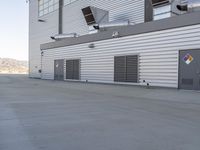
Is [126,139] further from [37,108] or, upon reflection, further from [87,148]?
[37,108]

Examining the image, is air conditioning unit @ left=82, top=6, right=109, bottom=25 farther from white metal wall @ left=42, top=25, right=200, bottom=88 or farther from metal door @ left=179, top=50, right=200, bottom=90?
metal door @ left=179, top=50, right=200, bottom=90

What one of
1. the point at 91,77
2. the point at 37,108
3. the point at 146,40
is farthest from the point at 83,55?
the point at 37,108

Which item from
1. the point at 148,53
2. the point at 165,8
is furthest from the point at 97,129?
the point at 165,8

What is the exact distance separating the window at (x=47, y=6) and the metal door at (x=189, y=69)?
21496 mm

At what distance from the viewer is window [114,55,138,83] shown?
17703 millimetres

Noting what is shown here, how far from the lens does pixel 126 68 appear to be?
1852 cm

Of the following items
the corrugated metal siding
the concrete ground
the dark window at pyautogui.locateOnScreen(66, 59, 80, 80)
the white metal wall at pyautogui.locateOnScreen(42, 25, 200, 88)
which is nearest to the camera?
the concrete ground

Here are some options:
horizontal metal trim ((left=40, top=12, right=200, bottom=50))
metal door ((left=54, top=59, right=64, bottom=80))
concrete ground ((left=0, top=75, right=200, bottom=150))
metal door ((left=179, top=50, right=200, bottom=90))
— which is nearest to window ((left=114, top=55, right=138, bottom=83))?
horizontal metal trim ((left=40, top=12, right=200, bottom=50))

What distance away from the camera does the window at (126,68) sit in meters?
17.7

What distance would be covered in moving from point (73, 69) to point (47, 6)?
13.9 metres

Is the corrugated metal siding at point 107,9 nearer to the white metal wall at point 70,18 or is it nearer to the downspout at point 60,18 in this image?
the white metal wall at point 70,18

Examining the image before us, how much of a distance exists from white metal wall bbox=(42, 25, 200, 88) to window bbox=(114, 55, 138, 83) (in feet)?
1.13

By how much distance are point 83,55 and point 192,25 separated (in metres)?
10.7

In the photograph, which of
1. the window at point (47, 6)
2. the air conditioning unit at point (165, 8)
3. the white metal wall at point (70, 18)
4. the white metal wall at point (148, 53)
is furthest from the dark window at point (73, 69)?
the window at point (47, 6)
